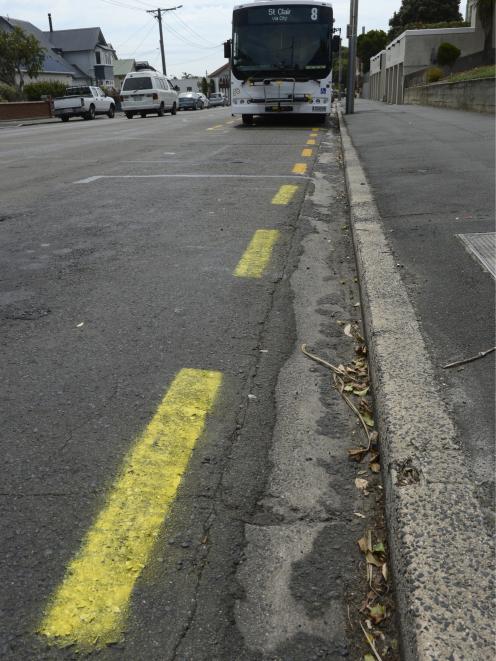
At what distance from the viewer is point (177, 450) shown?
247 centimetres

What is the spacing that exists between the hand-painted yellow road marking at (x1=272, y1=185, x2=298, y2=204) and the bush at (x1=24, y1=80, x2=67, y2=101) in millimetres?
46967

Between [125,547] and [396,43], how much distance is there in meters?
52.8

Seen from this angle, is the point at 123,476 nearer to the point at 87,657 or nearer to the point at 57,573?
the point at 57,573

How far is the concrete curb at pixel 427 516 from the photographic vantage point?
1.57 m

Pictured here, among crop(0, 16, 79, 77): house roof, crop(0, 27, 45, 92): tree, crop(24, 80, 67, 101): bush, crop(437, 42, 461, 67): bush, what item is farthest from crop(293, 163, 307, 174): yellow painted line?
crop(0, 16, 79, 77): house roof

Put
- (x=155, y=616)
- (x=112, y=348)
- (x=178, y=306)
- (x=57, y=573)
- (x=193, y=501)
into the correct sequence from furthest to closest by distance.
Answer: (x=178, y=306) < (x=112, y=348) < (x=193, y=501) < (x=57, y=573) < (x=155, y=616)

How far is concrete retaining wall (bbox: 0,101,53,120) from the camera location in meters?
39.7

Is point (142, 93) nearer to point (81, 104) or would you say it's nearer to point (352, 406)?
point (81, 104)

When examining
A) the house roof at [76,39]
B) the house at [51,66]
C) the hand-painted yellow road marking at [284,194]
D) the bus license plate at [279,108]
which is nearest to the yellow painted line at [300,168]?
the hand-painted yellow road marking at [284,194]

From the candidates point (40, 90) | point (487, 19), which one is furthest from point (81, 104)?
point (487, 19)

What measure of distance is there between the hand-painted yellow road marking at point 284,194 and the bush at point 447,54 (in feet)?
119

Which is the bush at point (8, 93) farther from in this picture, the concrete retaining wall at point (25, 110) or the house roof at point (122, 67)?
the house roof at point (122, 67)

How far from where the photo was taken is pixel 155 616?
5.68ft

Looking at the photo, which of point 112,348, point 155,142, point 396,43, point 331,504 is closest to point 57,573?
point 331,504
